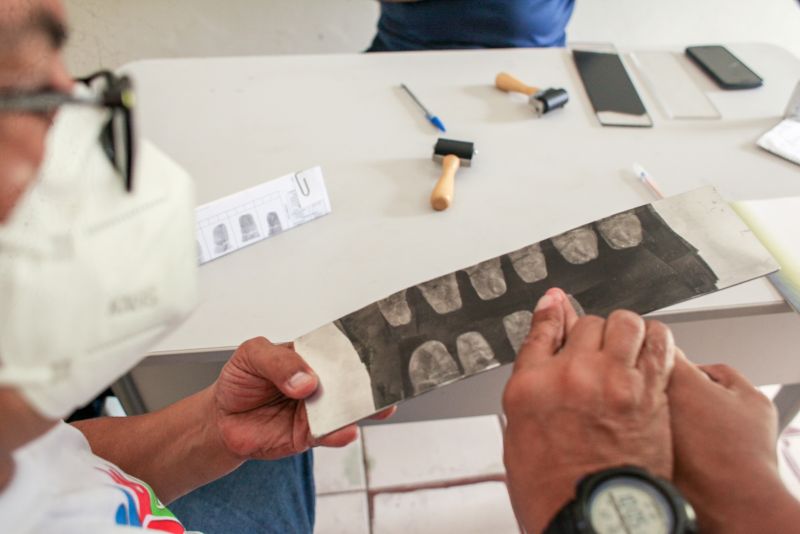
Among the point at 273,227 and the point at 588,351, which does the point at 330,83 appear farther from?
the point at 588,351

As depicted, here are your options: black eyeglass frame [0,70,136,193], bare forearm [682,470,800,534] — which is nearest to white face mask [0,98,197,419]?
black eyeglass frame [0,70,136,193]

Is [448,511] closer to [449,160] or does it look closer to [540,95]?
[449,160]

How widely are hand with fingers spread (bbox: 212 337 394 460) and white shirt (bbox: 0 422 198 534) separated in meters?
0.14

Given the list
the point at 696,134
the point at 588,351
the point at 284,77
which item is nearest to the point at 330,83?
the point at 284,77

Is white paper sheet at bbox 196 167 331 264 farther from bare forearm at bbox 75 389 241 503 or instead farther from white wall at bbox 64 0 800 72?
white wall at bbox 64 0 800 72

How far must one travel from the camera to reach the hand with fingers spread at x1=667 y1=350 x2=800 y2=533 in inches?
19.8

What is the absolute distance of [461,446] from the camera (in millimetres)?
1569

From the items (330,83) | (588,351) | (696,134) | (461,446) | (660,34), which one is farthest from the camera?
(660,34)

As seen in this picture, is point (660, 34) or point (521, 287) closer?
point (521, 287)

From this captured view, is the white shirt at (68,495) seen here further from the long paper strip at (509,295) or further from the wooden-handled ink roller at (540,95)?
the wooden-handled ink roller at (540,95)

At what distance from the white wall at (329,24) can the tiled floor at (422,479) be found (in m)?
1.53

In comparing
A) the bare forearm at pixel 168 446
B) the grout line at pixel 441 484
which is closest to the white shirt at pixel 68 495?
the bare forearm at pixel 168 446

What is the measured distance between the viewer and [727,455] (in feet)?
1.75

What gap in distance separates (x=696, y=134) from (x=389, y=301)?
74 cm
